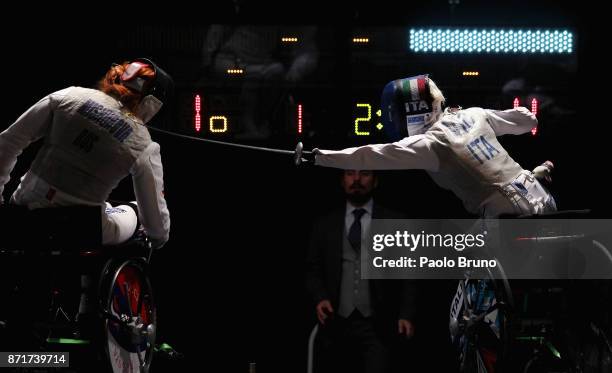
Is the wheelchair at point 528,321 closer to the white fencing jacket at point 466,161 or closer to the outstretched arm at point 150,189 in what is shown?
the white fencing jacket at point 466,161

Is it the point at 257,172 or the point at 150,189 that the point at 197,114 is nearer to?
the point at 257,172

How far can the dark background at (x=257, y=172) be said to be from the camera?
6352mm

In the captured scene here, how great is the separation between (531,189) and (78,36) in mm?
3184

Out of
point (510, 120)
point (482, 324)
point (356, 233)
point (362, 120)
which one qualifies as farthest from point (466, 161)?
point (362, 120)

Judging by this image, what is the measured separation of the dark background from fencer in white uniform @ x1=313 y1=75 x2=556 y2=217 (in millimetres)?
1314

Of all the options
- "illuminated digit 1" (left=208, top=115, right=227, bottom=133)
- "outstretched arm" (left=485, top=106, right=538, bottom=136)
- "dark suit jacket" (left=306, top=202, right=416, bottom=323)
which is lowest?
"dark suit jacket" (left=306, top=202, right=416, bottom=323)

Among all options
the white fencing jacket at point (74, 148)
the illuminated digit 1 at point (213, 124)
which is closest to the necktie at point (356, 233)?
the illuminated digit 1 at point (213, 124)

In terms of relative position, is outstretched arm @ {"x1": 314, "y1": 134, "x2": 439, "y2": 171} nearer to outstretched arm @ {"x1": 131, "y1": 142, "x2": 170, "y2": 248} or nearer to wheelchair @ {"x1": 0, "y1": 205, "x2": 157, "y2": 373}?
outstretched arm @ {"x1": 131, "y1": 142, "x2": 170, "y2": 248}

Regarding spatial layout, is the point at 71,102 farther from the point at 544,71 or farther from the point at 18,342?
the point at 544,71

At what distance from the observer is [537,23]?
641cm

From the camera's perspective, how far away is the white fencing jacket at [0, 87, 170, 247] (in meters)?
4.36

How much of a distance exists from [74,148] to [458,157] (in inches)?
70.7

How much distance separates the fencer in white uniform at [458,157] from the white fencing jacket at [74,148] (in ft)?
3.09

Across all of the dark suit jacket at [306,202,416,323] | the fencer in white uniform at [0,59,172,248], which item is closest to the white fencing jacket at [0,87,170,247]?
the fencer in white uniform at [0,59,172,248]
